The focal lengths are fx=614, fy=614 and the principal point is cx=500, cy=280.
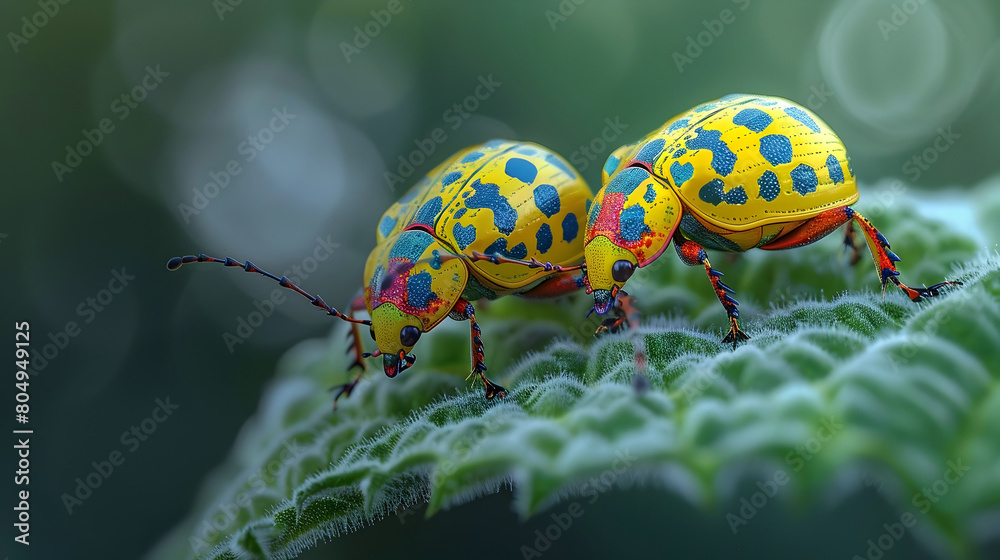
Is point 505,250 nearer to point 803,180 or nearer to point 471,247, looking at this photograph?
point 471,247

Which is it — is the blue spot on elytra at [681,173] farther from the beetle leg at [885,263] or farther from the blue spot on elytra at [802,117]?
the beetle leg at [885,263]

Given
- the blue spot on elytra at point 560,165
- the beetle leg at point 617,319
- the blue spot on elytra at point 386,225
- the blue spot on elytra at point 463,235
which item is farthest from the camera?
the blue spot on elytra at point 386,225

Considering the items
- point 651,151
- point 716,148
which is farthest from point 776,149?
point 651,151

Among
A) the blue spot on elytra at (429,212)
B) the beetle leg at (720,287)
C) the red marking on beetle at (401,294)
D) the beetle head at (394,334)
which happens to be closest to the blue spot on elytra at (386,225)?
the blue spot on elytra at (429,212)

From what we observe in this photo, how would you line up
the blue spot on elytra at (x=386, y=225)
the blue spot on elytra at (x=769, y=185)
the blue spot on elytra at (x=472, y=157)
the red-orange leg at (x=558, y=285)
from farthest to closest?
the blue spot on elytra at (x=386, y=225), the blue spot on elytra at (x=472, y=157), the red-orange leg at (x=558, y=285), the blue spot on elytra at (x=769, y=185)

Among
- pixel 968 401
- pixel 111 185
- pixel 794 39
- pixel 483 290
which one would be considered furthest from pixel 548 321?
pixel 111 185

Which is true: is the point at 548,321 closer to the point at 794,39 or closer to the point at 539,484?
the point at 539,484

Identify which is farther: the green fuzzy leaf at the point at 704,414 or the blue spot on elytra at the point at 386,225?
the blue spot on elytra at the point at 386,225

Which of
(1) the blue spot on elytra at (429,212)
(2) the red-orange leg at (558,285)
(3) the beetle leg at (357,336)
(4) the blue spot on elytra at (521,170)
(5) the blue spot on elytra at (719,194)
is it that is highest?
(4) the blue spot on elytra at (521,170)
